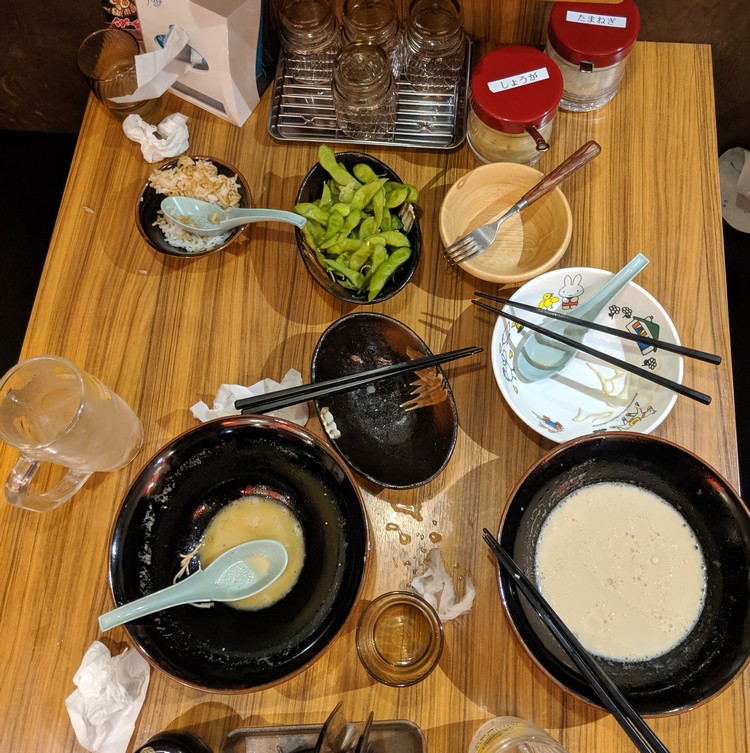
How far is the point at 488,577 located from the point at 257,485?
53cm

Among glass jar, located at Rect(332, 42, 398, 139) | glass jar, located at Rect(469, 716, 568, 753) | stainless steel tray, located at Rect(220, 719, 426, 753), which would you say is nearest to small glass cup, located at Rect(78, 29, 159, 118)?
glass jar, located at Rect(332, 42, 398, 139)

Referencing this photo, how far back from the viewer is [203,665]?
1179 millimetres

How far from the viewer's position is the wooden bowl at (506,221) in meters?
1.43

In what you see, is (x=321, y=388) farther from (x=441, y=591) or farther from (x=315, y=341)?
(x=441, y=591)

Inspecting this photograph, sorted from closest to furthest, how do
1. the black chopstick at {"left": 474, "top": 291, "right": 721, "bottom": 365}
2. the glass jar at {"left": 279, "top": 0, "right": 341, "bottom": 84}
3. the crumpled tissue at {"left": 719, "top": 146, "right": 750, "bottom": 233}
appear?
the black chopstick at {"left": 474, "top": 291, "right": 721, "bottom": 365}, the glass jar at {"left": 279, "top": 0, "right": 341, "bottom": 84}, the crumpled tissue at {"left": 719, "top": 146, "right": 750, "bottom": 233}

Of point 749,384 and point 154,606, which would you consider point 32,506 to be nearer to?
point 154,606

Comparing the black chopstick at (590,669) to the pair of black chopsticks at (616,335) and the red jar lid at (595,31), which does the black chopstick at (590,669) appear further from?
the red jar lid at (595,31)

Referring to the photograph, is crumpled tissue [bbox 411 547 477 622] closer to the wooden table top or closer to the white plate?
the wooden table top

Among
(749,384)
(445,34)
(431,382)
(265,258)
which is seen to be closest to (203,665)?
(431,382)

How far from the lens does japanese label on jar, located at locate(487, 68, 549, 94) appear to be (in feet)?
4.70

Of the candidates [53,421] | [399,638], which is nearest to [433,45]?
[53,421]

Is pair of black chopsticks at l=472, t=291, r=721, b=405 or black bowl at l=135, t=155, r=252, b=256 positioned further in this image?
black bowl at l=135, t=155, r=252, b=256

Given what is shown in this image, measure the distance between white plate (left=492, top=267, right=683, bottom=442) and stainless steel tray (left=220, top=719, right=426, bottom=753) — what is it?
2.18ft

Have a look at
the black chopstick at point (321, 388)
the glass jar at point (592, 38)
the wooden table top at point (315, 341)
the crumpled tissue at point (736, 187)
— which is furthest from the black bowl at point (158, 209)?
the crumpled tissue at point (736, 187)
